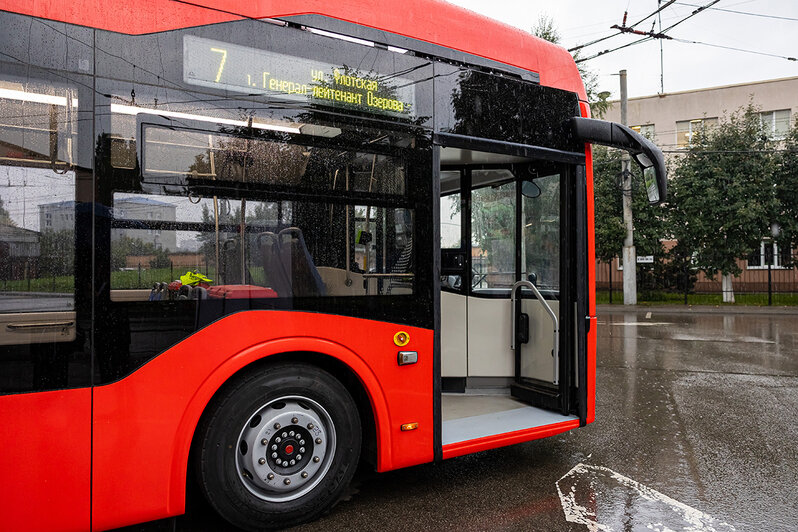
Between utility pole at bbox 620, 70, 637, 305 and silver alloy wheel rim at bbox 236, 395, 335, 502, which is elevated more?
utility pole at bbox 620, 70, 637, 305

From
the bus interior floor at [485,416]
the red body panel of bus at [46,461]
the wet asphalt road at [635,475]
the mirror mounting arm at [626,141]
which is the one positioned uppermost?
the mirror mounting arm at [626,141]

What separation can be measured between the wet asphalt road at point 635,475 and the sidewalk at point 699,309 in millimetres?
11705

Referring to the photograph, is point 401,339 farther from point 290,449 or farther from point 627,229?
point 627,229

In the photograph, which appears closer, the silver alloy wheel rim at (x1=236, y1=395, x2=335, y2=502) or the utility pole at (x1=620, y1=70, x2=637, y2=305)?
the silver alloy wheel rim at (x1=236, y1=395, x2=335, y2=502)

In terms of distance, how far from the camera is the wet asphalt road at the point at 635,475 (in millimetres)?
3334

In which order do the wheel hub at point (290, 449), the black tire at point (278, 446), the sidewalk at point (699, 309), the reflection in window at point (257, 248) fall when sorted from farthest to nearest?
the sidewalk at point (699, 309) → the wheel hub at point (290, 449) → the black tire at point (278, 446) → the reflection in window at point (257, 248)

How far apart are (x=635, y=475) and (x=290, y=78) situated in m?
3.76

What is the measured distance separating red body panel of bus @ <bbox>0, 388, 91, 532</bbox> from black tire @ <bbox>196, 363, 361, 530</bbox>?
0.56 metres

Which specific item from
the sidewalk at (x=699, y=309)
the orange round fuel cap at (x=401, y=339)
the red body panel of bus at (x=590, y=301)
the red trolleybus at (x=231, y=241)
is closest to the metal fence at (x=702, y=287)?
the sidewalk at (x=699, y=309)

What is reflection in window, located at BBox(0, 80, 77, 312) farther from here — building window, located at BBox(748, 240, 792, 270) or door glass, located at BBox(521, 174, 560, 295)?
building window, located at BBox(748, 240, 792, 270)

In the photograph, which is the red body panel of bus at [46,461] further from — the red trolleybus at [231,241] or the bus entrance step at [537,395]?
the bus entrance step at [537,395]

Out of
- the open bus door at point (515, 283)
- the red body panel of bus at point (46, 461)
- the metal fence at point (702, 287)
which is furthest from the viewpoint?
the metal fence at point (702, 287)

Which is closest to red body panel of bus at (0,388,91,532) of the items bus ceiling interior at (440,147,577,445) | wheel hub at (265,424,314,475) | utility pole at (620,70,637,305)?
wheel hub at (265,424,314,475)

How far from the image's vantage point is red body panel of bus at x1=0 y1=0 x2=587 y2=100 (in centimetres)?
264
